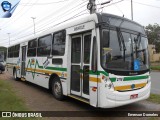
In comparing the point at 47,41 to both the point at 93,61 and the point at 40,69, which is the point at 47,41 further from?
the point at 93,61

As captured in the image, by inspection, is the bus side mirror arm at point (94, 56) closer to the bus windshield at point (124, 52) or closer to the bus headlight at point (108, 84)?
the bus windshield at point (124, 52)

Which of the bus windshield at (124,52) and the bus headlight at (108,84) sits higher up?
the bus windshield at (124,52)

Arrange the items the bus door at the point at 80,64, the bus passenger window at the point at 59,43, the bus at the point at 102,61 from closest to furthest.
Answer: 1. the bus at the point at 102,61
2. the bus door at the point at 80,64
3. the bus passenger window at the point at 59,43

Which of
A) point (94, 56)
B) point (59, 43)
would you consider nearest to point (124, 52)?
point (94, 56)

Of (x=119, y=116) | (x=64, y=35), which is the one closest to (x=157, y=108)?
(x=119, y=116)

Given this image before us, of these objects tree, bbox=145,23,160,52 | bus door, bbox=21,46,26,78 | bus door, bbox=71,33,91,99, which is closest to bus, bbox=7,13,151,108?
bus door, bbox=71,33,91,99

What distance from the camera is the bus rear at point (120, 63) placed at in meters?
6.20

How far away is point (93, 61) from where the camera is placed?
6.52 meters

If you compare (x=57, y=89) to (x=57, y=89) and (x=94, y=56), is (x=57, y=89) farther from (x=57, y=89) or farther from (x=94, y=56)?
(x=94, y=56)

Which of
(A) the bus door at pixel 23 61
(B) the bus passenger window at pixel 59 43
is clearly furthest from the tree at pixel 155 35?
(B) the bus passenger window at pixel 59 43

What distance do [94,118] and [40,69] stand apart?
501cm

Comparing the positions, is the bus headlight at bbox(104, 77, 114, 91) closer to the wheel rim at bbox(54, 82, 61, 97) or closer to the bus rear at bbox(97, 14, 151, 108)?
the bus rear at bbox(97, 14, 151, 108)

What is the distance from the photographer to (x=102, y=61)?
6277mm

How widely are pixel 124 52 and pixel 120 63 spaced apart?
1.30ft
